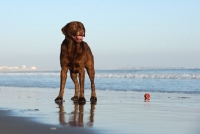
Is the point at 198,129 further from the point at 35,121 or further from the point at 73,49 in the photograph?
the point at 73,49

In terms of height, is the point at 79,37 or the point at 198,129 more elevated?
the point at 79,37

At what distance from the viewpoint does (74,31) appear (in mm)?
11016

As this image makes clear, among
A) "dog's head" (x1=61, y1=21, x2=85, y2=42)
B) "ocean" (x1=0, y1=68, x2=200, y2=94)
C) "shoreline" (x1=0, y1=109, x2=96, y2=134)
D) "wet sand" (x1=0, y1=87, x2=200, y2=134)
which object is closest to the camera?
"shoreline" (x1=0, y1=109, x2=96, y2=134)

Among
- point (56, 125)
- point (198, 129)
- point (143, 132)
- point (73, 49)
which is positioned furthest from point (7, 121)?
point (73, 49)

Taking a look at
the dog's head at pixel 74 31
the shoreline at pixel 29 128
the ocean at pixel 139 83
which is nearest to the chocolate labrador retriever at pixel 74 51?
the dog's head at pixel 74 31

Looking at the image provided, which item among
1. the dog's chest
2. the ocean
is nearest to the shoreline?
the dog's chest

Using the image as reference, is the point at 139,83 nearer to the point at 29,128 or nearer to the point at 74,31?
the point at 74,31

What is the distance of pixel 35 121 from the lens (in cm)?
674

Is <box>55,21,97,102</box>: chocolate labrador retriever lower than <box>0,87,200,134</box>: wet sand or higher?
higher

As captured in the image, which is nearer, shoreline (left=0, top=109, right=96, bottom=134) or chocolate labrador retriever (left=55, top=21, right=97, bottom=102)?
shoreline (left=0, top=109, right=96, bottom=134)

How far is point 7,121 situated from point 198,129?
2.49 meters

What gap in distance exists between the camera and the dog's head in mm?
11016

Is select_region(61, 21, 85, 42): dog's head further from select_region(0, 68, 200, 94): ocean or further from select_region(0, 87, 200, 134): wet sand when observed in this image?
select_region(0, 68, 200, 94): ocean

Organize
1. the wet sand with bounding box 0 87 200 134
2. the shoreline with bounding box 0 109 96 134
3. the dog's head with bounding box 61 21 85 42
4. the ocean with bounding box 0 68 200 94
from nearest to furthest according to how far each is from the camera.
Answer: the shoreline with bounding box 0 109 96 134 < the wet sand with bounding box 0 87 200 134 < the dog's head with bounding box 61 21 85 42 < the ocean with bounding box 0 68 200 94
